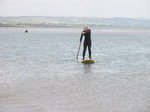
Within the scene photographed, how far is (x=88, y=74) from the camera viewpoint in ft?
47.0

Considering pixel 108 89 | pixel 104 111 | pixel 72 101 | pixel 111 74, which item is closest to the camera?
pixel 104 111

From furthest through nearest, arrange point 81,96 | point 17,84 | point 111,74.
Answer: point 111,74, point 17,84, point 81,96

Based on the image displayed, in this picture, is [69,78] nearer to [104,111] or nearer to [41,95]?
[41,95]

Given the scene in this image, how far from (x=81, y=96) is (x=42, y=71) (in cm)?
562

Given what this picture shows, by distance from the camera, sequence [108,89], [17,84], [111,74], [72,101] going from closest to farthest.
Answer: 1. [72,101]
2. [108,89]
3. [17,84]
4. [111,74]

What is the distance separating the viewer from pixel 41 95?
975 centimetres

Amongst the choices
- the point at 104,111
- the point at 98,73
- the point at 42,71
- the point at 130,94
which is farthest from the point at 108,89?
the point at 42,71

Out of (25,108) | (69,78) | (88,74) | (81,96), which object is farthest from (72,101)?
(88,74)

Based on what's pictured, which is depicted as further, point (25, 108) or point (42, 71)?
point (42, 71)

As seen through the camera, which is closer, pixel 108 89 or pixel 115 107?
pixel 115 107

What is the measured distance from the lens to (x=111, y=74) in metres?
14.3

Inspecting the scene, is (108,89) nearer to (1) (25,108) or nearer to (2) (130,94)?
(2) (130,94)

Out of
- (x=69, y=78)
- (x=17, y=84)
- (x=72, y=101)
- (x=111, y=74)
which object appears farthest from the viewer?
(x=111, y=74)

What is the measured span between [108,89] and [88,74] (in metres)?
3.54
